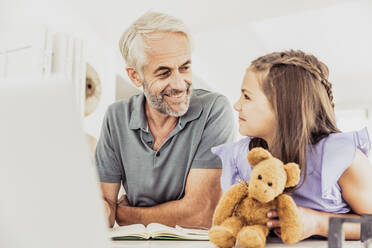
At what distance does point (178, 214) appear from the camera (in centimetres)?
139

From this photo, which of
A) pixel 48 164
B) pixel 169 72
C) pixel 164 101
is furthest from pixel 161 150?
pixel 48 164

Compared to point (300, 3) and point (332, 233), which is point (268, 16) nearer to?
point (300, 3)

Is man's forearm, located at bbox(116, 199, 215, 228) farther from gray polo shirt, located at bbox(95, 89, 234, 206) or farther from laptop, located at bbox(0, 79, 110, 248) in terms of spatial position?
laptop, located at bbox(0, 79, 110, 248)

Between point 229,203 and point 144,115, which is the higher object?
point 144,115

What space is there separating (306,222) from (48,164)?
70 cm

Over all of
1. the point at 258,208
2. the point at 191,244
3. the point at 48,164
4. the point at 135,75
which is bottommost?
the point at 191,244

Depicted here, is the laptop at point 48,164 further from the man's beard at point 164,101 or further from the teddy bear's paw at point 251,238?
the man's beard at point 164,101

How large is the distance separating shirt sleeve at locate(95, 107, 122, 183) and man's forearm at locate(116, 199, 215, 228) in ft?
0.61

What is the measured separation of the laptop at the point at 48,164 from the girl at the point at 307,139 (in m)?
0.58

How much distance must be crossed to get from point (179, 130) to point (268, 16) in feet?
5.83

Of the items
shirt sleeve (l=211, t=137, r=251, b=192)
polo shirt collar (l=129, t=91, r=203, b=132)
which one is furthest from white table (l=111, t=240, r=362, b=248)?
polo shirt collar (l=129, t=91, r=203, b=132)

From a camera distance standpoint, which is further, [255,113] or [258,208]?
[255,113]

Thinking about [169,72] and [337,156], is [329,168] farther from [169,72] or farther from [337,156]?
[169,72]

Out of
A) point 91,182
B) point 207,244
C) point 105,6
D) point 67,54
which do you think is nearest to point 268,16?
point 105,6
